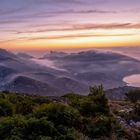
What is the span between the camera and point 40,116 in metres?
22.4

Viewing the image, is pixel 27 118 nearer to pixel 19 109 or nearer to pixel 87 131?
pixel 87 131

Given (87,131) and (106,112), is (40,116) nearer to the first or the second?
(87,131)

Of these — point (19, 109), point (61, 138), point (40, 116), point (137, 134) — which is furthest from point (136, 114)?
point (61, 138)

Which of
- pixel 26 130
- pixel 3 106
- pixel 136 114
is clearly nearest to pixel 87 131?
pixel 26 130

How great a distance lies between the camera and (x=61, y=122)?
21.7 m

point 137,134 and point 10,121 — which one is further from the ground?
point 10,121

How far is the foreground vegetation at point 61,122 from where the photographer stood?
782 inches

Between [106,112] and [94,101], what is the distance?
3.50 feet

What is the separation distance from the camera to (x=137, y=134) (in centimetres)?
2428

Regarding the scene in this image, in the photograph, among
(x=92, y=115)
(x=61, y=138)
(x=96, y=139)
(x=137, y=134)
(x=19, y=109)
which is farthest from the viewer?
(x=19, y=109)

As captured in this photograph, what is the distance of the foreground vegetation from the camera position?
19875 millimetres

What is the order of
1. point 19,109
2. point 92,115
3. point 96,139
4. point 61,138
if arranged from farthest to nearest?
point 19,109, point 92,115, point 96,139, point 61,138

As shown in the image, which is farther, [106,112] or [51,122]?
[106,112]

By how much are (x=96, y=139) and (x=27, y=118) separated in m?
3.49
